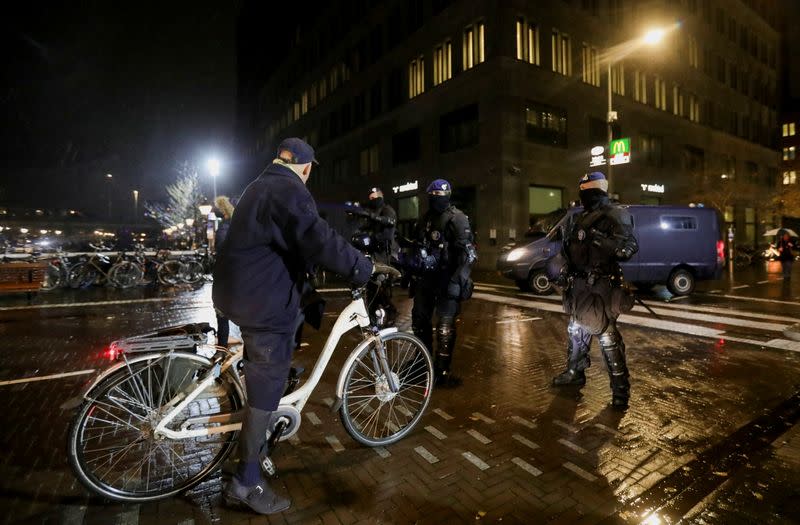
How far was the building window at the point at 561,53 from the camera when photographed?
24.4m

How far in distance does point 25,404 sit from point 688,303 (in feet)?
40.0

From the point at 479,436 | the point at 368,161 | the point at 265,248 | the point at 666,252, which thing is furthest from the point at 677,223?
the point at 368,161

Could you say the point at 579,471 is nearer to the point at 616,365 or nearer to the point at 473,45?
the point at 616,365

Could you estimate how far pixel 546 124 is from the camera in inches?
945

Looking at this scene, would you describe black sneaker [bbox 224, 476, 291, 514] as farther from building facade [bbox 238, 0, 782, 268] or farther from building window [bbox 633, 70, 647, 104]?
building window [bbox 633, 70, 647, 104]

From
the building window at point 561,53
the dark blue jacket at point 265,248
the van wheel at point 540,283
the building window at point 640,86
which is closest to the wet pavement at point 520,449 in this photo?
the dark blue jacket at point 265,248

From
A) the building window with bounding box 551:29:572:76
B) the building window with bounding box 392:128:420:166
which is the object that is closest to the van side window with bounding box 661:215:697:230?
the building window with bounding box 551:29:572:76

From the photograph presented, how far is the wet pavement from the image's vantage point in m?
2.53

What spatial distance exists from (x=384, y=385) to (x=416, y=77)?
2804cm

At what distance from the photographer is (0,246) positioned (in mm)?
13664

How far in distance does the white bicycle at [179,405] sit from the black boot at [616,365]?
1903 mm

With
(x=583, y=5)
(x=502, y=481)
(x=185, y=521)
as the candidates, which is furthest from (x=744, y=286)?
(x=583, y=5)

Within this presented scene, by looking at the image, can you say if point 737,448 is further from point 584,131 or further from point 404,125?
point 404,125

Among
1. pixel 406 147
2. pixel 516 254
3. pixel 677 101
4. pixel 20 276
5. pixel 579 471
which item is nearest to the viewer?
pixel 579 471
